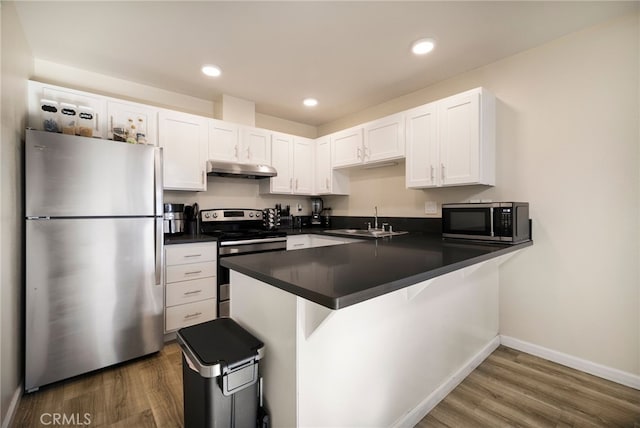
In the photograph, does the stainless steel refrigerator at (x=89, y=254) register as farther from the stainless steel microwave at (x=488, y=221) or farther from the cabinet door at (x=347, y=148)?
the stainless steel microwave at (x=488, y=221)

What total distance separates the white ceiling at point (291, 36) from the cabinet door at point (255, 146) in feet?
1.75

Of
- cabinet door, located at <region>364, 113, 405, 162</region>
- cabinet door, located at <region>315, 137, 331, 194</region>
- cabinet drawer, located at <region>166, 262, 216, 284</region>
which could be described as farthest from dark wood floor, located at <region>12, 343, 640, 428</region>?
cabinet door, located at <region>315, 137, 331, 194</region>

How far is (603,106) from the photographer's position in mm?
1898

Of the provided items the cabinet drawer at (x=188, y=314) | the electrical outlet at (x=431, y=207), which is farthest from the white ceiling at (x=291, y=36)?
the cabinet drawer at (x=188, y=314)

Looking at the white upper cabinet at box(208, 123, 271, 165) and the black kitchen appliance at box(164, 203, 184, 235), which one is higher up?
the white upper cabinet at box(208, 123, 271, 165)

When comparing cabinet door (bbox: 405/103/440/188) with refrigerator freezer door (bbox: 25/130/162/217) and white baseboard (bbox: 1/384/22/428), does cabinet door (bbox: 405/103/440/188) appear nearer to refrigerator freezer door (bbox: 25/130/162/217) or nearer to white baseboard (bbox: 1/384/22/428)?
refrigerator freezer door (bbox: 25/130/162/217)

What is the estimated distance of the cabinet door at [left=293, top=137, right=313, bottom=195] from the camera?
3559mm

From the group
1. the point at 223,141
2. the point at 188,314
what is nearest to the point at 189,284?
the point at 188,314

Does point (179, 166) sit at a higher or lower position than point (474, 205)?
higher

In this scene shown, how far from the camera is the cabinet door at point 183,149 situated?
2621 millimetres

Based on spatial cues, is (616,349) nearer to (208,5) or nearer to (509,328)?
(509,328)

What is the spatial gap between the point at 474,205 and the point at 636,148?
3.30ft

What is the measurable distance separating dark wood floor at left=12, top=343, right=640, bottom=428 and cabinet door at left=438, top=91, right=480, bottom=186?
149 centimetres

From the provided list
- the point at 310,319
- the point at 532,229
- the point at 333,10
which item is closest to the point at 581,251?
the point at 532,229
